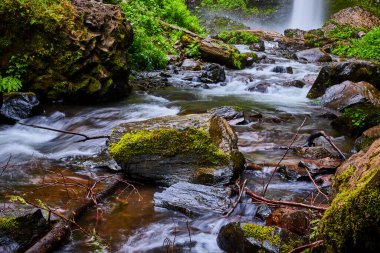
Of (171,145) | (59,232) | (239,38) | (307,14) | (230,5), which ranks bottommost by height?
(59,232)

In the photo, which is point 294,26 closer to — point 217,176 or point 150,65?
point 150,65

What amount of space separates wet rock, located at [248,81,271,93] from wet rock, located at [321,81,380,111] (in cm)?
247

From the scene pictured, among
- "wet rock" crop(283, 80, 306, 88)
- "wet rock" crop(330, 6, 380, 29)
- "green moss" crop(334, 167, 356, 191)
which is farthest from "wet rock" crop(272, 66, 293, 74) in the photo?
"wet rock" crop(330, 6, 380, 29)

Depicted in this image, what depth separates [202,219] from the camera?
3.95 m

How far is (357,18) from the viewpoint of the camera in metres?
26.3

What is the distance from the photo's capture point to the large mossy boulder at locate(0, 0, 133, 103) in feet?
26.7

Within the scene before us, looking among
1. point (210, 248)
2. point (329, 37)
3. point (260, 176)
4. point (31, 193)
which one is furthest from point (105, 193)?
point (329, 37)

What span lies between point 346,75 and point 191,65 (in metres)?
5.66

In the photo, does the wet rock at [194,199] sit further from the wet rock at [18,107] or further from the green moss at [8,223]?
the wet rock at [18,107]

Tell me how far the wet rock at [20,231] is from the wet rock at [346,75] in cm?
910

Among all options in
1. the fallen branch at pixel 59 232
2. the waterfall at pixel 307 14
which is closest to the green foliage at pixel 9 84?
the fallen branch at pixel 59 232

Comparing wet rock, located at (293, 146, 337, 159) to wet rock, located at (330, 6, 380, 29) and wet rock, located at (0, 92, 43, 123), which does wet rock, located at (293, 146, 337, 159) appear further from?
wet rock, located at (330, 6, 380, 29)

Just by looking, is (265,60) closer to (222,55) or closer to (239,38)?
(222,55)

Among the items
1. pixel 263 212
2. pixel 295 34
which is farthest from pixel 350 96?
pixel 295 34
